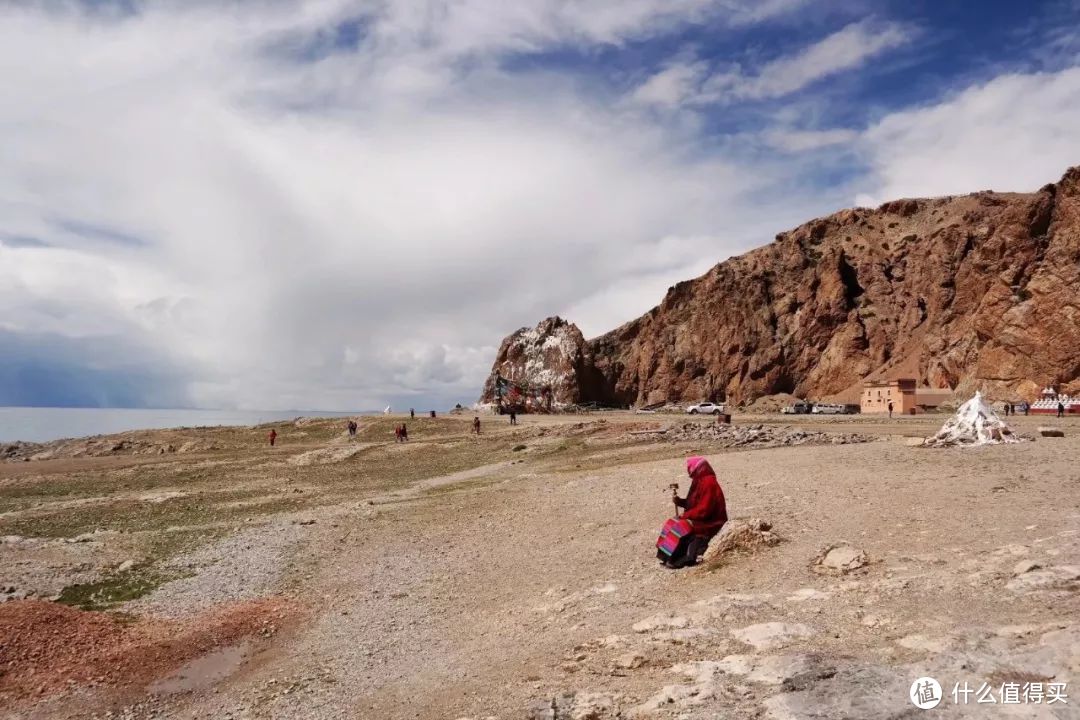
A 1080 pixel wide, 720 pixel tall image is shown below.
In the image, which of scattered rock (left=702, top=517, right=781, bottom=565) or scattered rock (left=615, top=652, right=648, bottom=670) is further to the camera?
scattered rock (left=702, top=517, right=781, bottom=565)

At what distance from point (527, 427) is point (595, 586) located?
130 feet

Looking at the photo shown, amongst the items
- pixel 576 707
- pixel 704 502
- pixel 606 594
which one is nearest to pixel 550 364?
pixel 704 502

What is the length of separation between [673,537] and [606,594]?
5.03 feet

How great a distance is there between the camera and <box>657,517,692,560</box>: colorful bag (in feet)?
38.2

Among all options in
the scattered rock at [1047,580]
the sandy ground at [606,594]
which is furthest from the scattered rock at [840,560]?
the scattered rock at [1047,580]

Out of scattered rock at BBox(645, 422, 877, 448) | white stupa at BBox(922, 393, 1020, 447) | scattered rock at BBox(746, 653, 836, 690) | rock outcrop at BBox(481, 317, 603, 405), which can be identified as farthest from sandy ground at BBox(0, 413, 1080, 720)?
rock outcrop at BBox(481, 317, 603, 405)

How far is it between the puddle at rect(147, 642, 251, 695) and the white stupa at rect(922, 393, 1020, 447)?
2046 cm

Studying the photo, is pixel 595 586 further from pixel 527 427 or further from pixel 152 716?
pixel 527 427

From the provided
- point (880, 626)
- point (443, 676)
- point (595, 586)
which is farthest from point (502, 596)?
point (880, 626)

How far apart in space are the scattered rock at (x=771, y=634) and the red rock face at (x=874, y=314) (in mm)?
73271

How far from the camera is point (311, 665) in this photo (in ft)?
33.0

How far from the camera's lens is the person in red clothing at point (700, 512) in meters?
11.7

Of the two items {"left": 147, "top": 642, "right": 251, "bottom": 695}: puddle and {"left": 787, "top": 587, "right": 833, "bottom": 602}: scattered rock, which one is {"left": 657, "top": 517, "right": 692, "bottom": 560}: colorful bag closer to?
{"left": 787, "top": 587, "right": 833, "bottom": 602}: scattered rock

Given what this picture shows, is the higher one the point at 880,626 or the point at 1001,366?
the point at 1001,366
